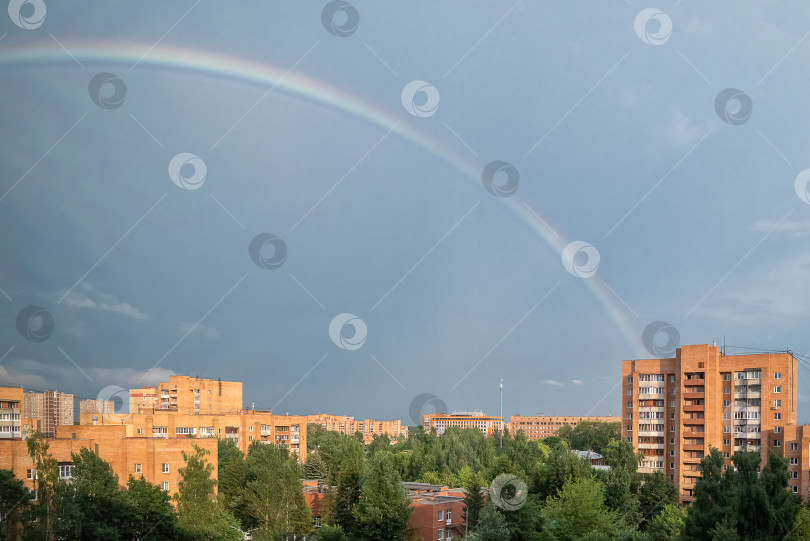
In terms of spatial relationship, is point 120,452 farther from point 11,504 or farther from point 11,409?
point 11,409

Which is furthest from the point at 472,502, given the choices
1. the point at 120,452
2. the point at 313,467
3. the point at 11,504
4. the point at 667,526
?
the point at 313,467

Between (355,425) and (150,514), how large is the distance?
355ft

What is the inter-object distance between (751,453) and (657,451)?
2605cm

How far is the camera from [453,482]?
1786 inches

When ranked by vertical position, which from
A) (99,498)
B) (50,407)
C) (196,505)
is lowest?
(50,407)

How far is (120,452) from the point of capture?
26719 mm

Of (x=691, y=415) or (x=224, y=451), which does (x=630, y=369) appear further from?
(x=224, y=451)

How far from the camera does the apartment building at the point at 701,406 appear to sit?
41894 millimetres

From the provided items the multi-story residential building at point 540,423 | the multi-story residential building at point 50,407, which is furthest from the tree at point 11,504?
the multi-story residential building at point 540,423

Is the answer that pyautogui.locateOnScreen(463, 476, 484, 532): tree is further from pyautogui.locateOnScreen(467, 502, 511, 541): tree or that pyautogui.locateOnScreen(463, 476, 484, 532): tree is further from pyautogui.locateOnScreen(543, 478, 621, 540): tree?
pyautogui.locateOnScreen(467, 502, 511, 541): tree

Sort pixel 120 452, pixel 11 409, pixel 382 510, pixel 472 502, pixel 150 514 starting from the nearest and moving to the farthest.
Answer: pixel 150 514 < pixel 382 510 < pixel 120 452 < pixel 472 502 < pixel 11 409

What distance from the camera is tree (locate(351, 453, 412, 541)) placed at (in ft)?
83.0

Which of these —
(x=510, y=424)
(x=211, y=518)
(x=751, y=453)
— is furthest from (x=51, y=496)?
(x=510, y=424)

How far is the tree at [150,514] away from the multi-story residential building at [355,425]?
9261 cm
